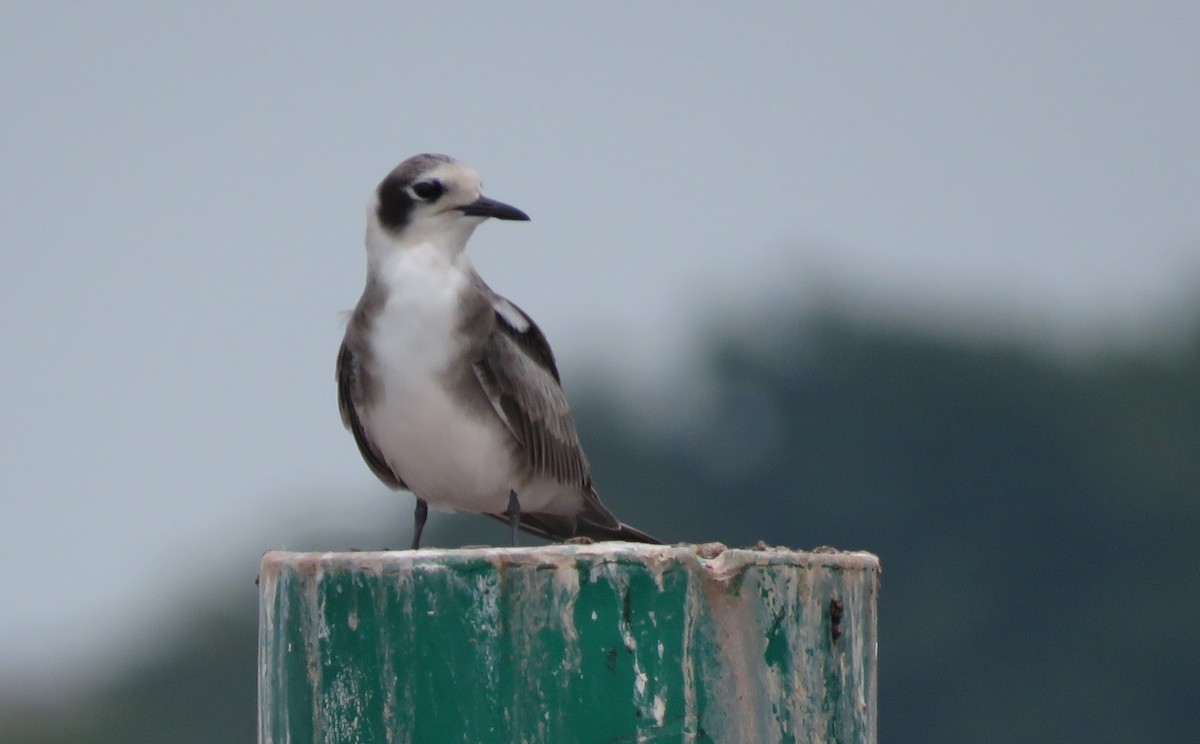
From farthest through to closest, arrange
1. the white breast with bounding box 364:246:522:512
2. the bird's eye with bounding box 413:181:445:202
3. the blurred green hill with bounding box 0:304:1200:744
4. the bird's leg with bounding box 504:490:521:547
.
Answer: the blurred green hill with bounding box 0:304:1200:744, the bird's leg with bounding box 504:490:521:547, the bird's eye with bounding box 413:181:445:202, the white breast with bounding box 364:246:522:512

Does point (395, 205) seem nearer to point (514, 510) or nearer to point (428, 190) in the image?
point (428, 190)

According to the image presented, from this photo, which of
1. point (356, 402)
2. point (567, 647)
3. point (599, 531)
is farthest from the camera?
point (599, 531)

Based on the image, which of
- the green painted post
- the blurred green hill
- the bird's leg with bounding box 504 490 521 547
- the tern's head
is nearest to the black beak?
the tern's head

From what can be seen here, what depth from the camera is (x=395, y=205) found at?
10.1 metres

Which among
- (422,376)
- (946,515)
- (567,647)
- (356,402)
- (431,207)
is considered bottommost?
(946,515)

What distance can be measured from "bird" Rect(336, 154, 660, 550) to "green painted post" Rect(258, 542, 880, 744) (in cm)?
284

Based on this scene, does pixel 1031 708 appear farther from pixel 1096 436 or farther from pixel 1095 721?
pixel 1096 436

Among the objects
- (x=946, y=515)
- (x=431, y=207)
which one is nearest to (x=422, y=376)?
(x=431, y=207)

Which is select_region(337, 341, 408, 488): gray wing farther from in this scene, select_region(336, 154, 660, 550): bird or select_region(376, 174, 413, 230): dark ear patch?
select_region(376, 174, 413, 230): dark ear patch

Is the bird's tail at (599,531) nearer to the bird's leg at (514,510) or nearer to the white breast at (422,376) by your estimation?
the bird's leg at (514,510)

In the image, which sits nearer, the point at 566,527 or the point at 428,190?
the point at 428,190

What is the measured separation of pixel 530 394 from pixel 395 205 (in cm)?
93

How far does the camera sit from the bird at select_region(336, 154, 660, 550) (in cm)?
995

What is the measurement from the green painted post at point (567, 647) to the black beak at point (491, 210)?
3.10 m
